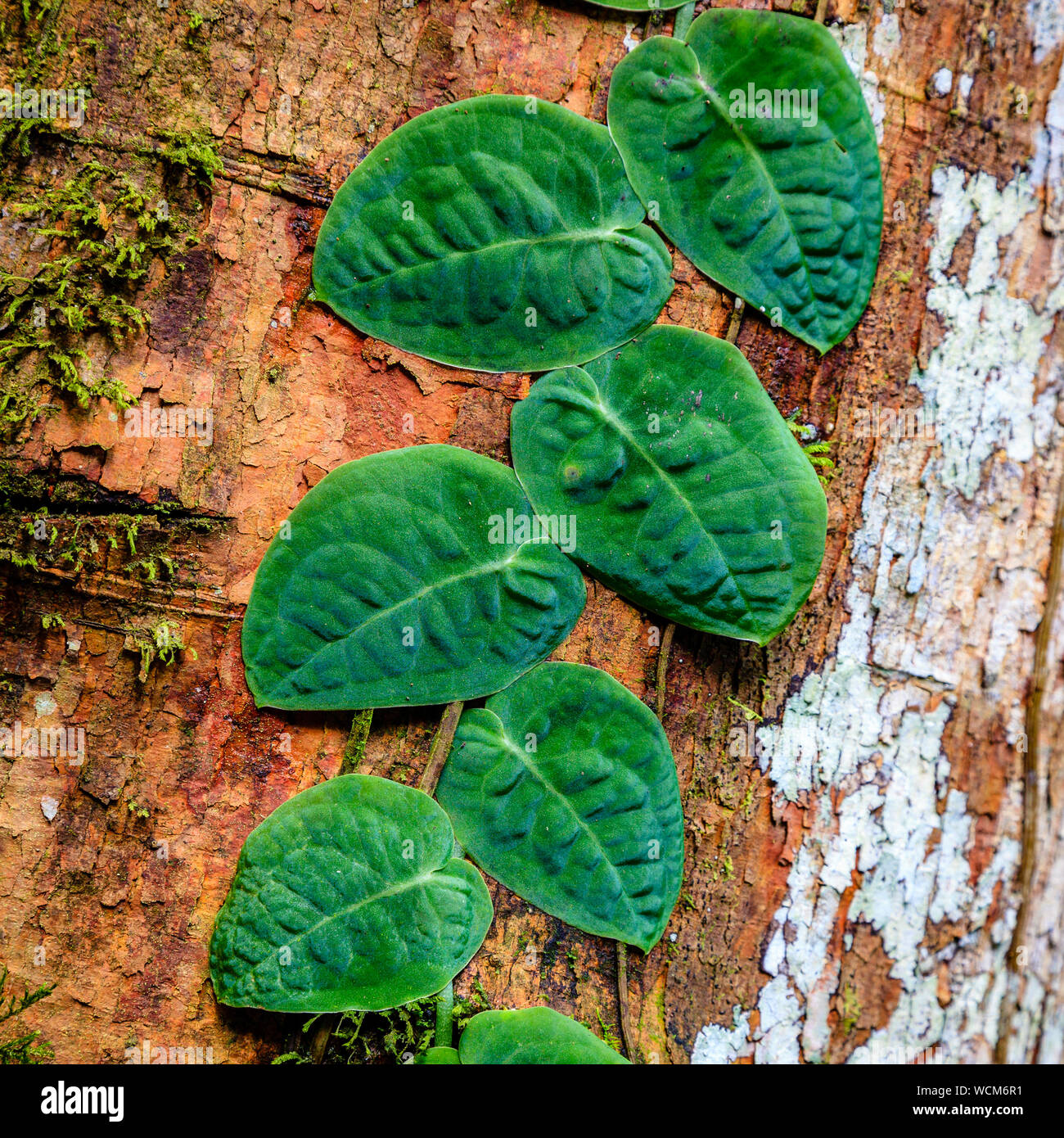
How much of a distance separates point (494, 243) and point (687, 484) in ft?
1.37

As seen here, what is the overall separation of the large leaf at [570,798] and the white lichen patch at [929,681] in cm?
22

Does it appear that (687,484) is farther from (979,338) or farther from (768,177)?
(979,338)

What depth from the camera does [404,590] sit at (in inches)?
39.4

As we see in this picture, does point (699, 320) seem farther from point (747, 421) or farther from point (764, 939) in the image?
point (764, 939)

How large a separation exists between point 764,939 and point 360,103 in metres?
1.32

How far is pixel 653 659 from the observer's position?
1111 millimetres

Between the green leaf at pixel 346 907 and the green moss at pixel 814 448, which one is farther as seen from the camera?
the green moss at pixel 814 448

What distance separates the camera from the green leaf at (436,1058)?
1012mm

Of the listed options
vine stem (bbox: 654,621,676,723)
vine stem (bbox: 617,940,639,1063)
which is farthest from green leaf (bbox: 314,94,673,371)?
vine stem (bbox: 617,940,639,1063)

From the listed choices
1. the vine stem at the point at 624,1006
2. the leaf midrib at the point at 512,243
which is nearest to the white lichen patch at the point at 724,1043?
the vine stem at the point at 624,1006

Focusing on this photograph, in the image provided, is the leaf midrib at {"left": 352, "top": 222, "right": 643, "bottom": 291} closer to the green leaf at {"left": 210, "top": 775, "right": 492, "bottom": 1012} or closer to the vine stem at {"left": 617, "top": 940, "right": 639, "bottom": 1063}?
the green leaf at {"left": 210, "top": 775, "right": 492, "bottom": 1012}

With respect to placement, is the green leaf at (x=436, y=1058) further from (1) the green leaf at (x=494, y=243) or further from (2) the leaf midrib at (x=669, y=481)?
(1) the green leaf at (x=494, y=243)

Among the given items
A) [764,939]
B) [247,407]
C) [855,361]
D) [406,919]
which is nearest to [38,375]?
[247,407]

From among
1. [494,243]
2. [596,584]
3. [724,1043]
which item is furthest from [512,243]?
[724,1043]
